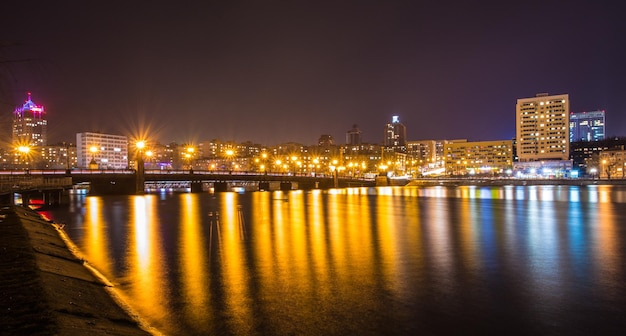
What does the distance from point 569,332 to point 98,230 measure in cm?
2335

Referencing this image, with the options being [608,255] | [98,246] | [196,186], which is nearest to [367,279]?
[608,255]

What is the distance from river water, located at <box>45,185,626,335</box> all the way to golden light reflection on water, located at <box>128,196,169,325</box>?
0.13 ft

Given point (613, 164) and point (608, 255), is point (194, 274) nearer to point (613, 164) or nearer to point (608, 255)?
point (608, 255)

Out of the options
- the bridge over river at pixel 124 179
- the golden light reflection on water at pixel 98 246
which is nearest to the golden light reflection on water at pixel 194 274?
the golden light reflection on water at pixel 98 246

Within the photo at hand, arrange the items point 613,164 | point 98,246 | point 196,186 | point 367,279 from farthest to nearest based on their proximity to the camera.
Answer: point 613,164 < point 196,186 < point 98,246 < point 367,279

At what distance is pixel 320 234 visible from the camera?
73.3 feet

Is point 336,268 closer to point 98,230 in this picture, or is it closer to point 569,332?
point 569,332

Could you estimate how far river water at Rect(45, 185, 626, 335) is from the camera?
9.10 meters

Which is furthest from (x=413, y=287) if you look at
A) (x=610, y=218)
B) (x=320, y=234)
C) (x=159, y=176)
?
(x=159, y=176)

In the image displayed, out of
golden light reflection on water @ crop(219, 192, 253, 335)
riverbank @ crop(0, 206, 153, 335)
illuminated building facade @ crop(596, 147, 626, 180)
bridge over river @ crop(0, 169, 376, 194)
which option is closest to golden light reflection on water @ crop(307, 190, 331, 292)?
golden light reflection on water @ crop(219, 192, 253, 335)

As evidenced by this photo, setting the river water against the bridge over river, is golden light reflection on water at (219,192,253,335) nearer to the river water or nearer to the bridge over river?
the river water

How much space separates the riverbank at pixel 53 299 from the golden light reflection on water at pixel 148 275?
54 centimetres

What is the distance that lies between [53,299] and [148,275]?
4.78 metres

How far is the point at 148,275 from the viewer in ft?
43.6
